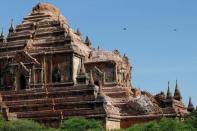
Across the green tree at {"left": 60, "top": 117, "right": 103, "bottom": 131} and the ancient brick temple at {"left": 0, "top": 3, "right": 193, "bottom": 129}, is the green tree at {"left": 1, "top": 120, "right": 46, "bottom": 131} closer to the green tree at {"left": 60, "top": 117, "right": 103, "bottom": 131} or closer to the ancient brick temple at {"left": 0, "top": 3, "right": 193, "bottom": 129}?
the green tree at {"left": 60, "top": 117, "right": 103, "bottom": 131}

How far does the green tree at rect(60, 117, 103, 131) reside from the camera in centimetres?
5159

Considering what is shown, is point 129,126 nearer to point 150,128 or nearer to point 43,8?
point 150,128

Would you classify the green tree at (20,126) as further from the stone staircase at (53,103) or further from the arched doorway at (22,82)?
the arched doorway at (22,82)

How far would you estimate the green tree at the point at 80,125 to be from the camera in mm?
51594

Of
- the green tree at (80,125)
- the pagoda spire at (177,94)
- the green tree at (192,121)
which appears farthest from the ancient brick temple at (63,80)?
the green tree at (192,121)

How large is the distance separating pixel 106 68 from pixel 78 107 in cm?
1002

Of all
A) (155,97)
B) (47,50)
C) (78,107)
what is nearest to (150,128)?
(78,107)

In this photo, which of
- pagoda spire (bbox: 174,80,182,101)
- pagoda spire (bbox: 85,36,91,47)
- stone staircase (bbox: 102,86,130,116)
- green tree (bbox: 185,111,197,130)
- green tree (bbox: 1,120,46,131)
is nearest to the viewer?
green tree (bbox: 185,111,197,130)

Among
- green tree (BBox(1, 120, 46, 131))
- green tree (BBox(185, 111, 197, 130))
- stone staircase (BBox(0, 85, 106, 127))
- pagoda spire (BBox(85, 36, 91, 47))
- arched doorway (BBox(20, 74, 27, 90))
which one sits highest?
pagoda spire (BBox(85, 36, 91, 47))

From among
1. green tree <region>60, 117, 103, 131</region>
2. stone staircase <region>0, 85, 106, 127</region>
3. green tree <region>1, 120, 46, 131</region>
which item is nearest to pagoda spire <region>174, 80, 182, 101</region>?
Answer: stone staircase <region>0, 85, 106, 127</region>

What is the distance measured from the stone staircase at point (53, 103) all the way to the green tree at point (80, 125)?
7.21 feet

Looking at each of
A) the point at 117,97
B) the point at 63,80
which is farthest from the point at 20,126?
the point at 117,97

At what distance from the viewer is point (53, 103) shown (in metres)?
57.0

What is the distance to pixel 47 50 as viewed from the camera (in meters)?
63.1
